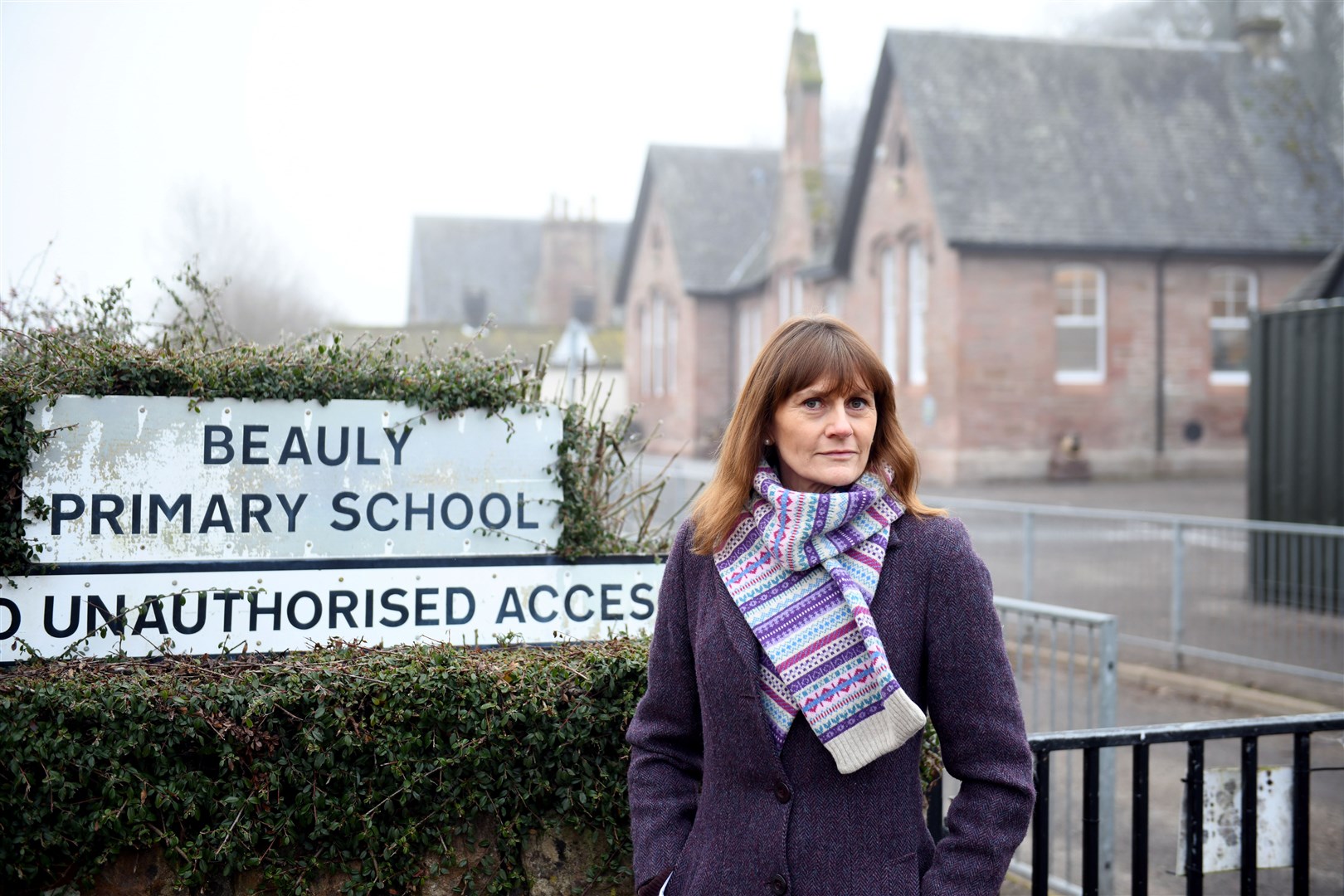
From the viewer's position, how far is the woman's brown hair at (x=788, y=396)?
2.31m

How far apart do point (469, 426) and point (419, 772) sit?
43.1 inches

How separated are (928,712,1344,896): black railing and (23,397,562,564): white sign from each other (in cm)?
156

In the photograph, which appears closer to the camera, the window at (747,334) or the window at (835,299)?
the window at (835,299)

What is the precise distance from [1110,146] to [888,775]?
88.3ft

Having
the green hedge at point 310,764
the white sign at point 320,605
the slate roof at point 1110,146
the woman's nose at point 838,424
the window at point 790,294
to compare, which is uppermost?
the slate roof at point 1110,146

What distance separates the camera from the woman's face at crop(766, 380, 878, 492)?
2289 mm

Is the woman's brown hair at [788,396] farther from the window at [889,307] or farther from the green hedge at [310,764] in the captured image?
the window at [889,307]

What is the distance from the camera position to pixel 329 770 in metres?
3.07

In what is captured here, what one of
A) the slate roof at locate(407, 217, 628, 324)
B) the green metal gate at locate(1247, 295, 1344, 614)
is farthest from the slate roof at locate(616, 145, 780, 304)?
the green metal gate at locate(1247, 295, 1344, 614)

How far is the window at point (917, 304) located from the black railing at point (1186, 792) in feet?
76.6

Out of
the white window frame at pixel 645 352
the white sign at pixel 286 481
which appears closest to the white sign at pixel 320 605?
the white sign at pixel 286 481

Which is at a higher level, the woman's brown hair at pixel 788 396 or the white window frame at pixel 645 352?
the white window frame at pixel 645 352

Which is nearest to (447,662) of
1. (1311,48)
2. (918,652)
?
(918,652)

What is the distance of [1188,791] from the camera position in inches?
144
